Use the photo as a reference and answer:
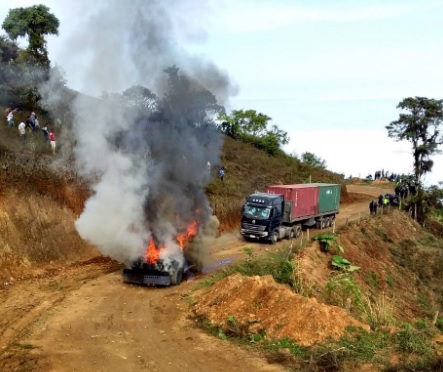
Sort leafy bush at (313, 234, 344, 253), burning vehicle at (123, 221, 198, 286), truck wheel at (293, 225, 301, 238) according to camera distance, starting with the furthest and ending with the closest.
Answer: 1. truck wheel at (293, 225, 301, 238)
2. leafy bush at (313, 234, 344, 253)
3. burning vehicle at (123, 221, 198, 286)

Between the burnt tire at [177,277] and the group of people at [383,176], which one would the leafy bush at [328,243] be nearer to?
the burnt tire at [177,277]

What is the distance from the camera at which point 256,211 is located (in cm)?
3275

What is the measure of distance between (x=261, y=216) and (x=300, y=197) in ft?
12.9

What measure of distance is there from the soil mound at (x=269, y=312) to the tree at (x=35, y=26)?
97.8 feet

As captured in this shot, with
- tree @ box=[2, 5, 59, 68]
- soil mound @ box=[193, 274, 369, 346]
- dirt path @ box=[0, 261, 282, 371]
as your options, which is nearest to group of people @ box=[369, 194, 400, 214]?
dirt path @ box=[0, 261, 282, 371]

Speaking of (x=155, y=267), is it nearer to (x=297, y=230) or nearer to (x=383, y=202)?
(x=297, y=230)

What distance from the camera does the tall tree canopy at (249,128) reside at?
6444 centimetres

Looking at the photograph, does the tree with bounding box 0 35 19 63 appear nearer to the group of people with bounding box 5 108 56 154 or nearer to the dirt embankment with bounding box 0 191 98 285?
the group of people with bounding box 5 108 56 154

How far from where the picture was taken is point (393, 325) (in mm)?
18438

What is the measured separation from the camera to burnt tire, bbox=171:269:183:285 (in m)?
23.4

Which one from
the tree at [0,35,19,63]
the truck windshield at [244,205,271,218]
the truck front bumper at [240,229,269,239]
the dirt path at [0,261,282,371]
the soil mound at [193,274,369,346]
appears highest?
the tree at [0,35,19,63]

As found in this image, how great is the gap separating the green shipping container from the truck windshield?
7.14 meters

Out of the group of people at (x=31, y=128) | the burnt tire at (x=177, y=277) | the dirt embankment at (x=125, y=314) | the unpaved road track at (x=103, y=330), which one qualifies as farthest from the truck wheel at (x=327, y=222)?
the group of people at (x=31, y=128)

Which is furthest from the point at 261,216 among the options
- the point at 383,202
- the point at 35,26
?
the point at 35,26
